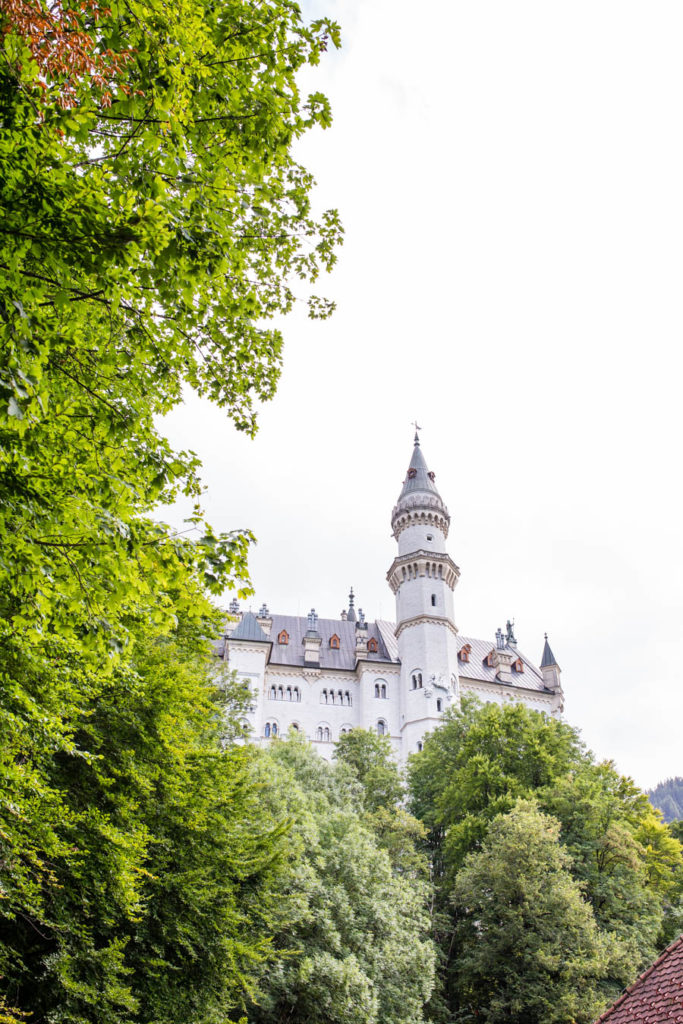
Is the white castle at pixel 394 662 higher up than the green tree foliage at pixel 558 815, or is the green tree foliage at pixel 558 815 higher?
the white castle at pixel 394 662

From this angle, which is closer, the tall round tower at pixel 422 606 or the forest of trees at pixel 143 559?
the forest of trees at pixel 143 559

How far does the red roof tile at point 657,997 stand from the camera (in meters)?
9.55

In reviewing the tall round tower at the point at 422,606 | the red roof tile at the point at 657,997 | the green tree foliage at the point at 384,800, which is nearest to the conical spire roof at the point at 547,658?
the tall round tower at the point at 422,606

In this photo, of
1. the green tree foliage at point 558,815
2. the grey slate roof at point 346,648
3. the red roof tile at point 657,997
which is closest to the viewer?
the red roof tile at point 657,997

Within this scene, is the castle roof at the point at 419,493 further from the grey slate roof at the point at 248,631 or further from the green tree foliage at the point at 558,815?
the green tree foliage at the point at 558,815

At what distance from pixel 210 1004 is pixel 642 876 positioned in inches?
941

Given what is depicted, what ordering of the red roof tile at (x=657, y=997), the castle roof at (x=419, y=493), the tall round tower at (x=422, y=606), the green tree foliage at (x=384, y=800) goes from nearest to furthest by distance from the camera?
the red roof tile at (x=657, y=997), the green tree foliage at (x=384, y=800), the tall round tower at (x=422, y=606), the castle roof at (x=419, y=493)

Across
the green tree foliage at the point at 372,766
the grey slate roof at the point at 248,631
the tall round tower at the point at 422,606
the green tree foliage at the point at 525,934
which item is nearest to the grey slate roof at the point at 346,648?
the grey slate roof at the point at 248,631

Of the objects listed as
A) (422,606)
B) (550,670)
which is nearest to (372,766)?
(422,606)

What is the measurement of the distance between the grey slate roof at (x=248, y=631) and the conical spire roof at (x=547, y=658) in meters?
27.3

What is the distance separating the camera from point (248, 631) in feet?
194

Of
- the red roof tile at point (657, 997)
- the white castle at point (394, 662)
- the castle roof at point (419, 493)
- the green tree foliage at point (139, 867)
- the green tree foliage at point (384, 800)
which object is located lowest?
the red roof tile at point (657, 997)

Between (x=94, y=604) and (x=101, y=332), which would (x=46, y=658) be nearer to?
(x=94, y=604)

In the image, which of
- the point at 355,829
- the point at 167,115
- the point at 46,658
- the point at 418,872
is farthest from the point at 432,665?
the point at 167,115
